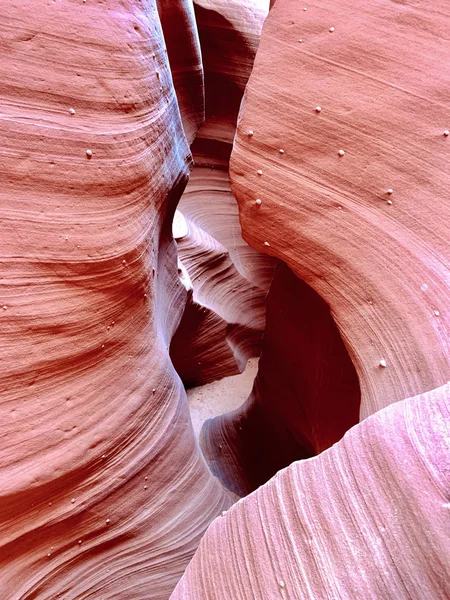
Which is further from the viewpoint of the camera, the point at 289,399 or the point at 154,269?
the point at 289,399

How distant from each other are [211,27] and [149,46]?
188 cm

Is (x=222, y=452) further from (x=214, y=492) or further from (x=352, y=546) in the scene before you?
(x=352, y=546)

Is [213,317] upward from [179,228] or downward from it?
downward

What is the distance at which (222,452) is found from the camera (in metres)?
2.60

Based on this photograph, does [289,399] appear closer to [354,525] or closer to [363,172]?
[363,172]

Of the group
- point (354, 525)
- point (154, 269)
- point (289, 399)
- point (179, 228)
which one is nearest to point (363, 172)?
point (154, 269)

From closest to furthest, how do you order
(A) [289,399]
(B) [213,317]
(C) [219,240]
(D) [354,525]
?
(D) [354,525]
(A) [289,399]
(B) [213,317]
(C) [219,240]

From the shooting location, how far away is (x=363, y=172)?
1.24 meters

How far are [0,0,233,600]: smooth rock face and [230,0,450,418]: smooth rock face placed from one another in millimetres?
362

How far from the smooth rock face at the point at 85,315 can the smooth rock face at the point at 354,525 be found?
0.56m

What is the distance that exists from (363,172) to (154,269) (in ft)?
2.48

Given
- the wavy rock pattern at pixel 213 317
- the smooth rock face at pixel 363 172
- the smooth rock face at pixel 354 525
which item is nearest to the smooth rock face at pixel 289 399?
the smooth rock face at pixel 363 172

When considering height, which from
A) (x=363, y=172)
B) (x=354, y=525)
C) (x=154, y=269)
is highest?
(x=363, y=172)

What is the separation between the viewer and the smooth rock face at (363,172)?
110 centimetres
